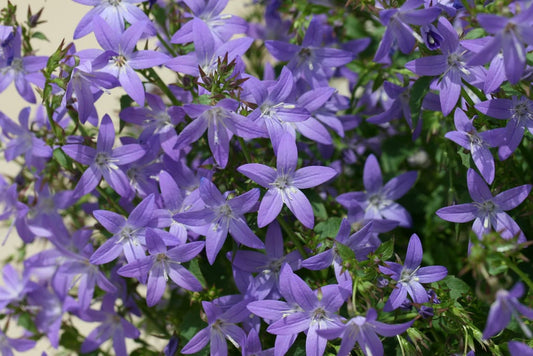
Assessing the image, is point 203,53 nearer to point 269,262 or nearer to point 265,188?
point 265,188

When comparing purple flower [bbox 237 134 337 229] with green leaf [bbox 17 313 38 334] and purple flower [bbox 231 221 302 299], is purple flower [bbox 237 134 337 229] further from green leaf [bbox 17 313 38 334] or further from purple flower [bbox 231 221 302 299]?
green leaf [bbox 17 313 38 334]

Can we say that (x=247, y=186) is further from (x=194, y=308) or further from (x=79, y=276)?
(x=79, y=276)

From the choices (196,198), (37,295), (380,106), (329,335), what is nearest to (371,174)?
(380,106)

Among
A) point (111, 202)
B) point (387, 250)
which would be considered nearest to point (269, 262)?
point (387, 250)

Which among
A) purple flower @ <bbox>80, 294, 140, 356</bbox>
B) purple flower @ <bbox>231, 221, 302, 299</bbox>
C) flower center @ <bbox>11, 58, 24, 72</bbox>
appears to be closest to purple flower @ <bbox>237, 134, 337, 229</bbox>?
purple flower @ <bbox>231, 221, 302, 299</bbox>

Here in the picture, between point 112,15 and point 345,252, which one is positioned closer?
point 345,252

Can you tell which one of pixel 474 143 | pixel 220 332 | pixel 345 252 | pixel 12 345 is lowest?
pixel 12 345
